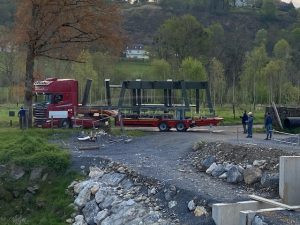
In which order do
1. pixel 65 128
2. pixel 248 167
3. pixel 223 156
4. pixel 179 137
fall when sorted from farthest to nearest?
pixel 65 128 < pixel 179 137 < pixel 223 156 < pixel 248 167

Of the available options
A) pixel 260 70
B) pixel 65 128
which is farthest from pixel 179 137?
pixel 260 70

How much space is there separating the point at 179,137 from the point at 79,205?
1028cm

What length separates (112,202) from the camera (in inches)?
782

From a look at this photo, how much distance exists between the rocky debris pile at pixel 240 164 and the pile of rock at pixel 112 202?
2.77 m

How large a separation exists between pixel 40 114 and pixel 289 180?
1977cm

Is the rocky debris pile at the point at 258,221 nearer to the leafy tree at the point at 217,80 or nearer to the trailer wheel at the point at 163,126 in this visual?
the trailer wheel at the point at 163,126

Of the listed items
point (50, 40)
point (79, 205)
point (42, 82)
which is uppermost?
point (50, 40)

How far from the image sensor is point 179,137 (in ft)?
99.5

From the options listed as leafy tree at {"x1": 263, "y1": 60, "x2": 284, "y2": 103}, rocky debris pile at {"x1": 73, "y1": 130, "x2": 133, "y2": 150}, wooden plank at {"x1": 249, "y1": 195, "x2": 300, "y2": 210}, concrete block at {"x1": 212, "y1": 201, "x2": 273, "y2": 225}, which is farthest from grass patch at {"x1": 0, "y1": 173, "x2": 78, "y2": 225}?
leafy tree at {"x1": 263, "y1": 60, "x2": 284, "y2": 103}

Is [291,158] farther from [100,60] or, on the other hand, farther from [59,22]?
[100,60]

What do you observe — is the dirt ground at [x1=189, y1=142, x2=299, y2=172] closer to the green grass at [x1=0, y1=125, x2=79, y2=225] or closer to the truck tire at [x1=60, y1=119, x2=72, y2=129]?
the green grass at [x1=0, y1=125, x2=79, y2=225]

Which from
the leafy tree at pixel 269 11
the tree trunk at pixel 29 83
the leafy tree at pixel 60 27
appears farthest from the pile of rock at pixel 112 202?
the leafy tree at pixel 269 11

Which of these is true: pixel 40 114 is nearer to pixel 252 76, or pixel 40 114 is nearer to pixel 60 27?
pixel 60 27

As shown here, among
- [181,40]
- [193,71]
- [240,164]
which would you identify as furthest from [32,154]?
[181,40]
